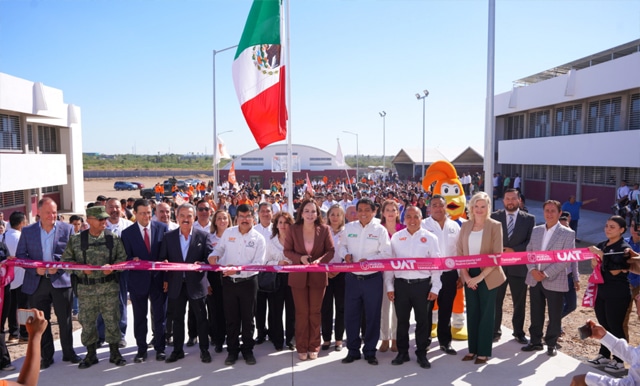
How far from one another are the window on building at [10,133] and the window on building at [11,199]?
186 cm

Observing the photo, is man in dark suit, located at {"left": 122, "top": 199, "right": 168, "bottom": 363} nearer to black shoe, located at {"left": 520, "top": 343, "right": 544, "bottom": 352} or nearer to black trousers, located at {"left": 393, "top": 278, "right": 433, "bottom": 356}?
black trousers, located at {"left": 393, "top": 278, "right": 433, "bottom": 356}

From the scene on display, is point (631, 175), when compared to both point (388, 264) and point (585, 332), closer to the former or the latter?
point (388, 264)

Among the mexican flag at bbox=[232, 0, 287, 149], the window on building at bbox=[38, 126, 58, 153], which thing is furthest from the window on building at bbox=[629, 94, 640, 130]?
the window on building at bbox=[38, 126, 58, 153]

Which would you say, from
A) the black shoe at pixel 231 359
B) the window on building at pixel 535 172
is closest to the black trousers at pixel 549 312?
the black shoe at pixel 231 359

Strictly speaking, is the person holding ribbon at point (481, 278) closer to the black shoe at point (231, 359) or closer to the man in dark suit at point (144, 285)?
the black shoe at point (231, 359)

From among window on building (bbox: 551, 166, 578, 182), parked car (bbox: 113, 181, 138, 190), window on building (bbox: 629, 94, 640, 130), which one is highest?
window on building (bbox: 629, 94, 640, 130)

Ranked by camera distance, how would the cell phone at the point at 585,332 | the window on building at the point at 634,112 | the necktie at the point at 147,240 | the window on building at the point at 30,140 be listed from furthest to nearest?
the window on building at the point at 30,140 → the window on building at the point at 634,112 → the necktie at the point at 147,240 → the cell phone at the point at 585,332

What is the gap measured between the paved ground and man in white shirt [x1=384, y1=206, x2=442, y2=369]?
0.26m

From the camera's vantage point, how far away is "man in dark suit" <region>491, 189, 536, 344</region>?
5496 mm

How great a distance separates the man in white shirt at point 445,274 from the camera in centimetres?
540

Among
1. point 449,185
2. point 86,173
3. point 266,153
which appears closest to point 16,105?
point 449,185

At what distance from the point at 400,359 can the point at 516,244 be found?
1989 millimetres

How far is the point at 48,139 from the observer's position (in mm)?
23812

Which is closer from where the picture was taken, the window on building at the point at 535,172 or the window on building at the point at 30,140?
the window on building at the point at 30,140
